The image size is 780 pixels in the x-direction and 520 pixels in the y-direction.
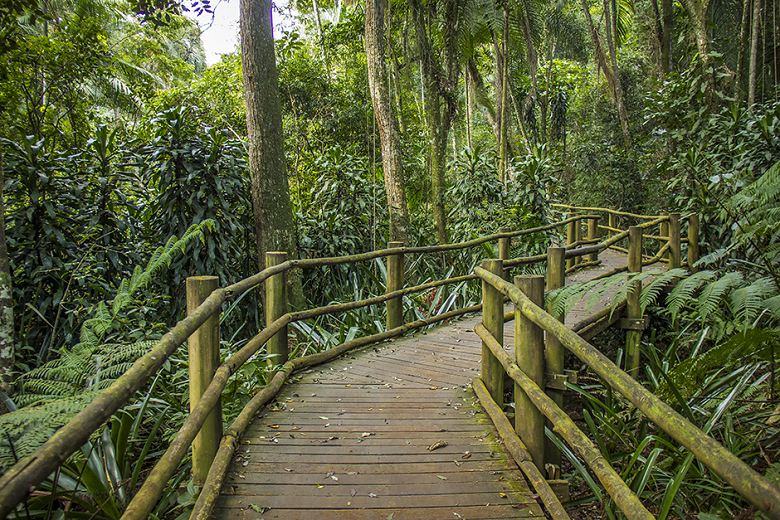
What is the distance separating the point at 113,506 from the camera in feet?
6.93

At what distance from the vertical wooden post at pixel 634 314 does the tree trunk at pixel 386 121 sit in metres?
3.08

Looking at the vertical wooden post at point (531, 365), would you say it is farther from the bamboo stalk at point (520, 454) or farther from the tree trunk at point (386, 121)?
the tree trunk at point (386, 121)

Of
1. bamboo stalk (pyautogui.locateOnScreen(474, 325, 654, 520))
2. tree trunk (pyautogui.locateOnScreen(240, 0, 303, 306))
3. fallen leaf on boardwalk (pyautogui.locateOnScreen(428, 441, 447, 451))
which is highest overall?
tree trunk (pyautogui.locateOnScreen(240, 0, 303, 306))

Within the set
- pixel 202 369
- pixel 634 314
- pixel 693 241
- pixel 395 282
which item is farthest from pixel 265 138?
pixel 693 241

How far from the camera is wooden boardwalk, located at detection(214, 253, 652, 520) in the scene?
6.72 ft

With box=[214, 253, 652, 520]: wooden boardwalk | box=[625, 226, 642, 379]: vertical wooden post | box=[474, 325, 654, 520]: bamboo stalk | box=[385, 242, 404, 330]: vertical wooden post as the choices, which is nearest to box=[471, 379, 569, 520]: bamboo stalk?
box=[214, 253, 652, 520]: wooden boardwalk

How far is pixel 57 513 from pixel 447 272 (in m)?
5.34

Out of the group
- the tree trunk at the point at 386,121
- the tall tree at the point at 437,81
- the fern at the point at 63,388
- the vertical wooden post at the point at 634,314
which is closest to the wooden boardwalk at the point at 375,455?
the fern at the point at 63,388

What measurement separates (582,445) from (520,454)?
1.93ft

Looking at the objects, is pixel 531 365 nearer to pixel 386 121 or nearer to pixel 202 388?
pixel 202 388

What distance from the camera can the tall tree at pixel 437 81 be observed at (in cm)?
851

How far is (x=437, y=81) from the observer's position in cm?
873

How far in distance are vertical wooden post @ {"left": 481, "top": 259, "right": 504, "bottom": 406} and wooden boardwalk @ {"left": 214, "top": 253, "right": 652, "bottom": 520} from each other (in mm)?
171

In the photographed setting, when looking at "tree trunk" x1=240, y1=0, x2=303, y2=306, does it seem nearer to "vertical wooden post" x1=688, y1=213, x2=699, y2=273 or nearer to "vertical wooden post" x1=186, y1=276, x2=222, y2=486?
"vertical wooden post" x1=186, y1=276, x2=222, y2=486
